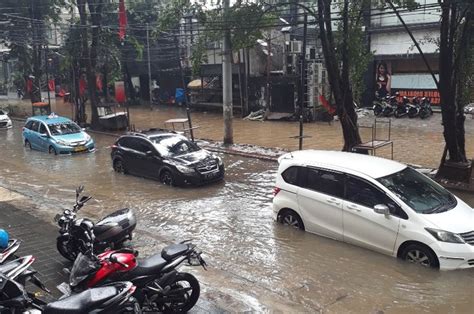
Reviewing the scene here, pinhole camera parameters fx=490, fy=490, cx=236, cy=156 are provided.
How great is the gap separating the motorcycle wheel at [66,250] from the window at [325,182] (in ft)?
15.1

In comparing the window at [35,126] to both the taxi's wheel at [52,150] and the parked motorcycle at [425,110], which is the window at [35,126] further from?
the parked motorcycle at [425,110]

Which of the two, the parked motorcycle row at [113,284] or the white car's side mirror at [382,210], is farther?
the white car's side mirror at [382,210]

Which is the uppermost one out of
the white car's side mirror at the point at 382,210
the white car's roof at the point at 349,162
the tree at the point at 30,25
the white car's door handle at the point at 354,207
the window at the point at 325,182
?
the tree at the point at 30,25

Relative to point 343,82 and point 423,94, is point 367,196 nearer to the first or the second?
point 343,82

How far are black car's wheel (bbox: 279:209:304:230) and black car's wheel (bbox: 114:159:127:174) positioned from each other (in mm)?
8353

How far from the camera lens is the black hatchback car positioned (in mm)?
14938

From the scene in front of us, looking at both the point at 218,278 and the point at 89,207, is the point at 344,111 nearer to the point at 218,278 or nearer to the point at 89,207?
the point at 89,207

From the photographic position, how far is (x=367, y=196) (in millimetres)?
8914

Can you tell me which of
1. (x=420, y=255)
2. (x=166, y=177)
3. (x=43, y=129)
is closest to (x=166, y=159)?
(x=166, y=177)

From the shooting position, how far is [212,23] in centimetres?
1931

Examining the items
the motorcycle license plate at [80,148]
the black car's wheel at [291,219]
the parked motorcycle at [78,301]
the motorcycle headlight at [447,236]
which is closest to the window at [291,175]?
the black car's wheel at [291,219]

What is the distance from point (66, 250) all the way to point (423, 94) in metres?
28.6

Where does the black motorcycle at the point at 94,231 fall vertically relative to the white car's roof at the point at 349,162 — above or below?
below

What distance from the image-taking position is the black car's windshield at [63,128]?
22.3 meters
